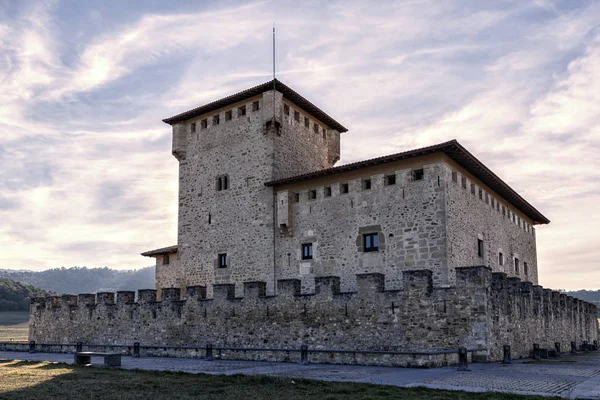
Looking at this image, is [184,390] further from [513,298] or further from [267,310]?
[513,298]

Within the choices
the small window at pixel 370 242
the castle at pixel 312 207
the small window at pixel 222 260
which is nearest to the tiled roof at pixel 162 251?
the castle at pixel 312 207

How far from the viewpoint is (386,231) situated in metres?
27.2

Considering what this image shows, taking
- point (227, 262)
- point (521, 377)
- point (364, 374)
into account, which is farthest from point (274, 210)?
point (521, 377)

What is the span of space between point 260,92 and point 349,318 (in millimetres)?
14131

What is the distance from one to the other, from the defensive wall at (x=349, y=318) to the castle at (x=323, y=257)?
0.06 metres

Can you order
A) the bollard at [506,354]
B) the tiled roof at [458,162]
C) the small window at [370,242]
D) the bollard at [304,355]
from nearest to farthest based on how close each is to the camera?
the bollard at [506,354] < the bollard at [304,355] < the tiled roof at [458,162] < the small window at [370,242]

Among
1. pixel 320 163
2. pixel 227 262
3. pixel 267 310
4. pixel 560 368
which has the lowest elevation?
pixel 560 368

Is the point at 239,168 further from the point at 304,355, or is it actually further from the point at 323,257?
the point at 304,355

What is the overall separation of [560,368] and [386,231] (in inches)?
396

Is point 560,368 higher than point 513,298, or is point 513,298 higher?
point 513,298

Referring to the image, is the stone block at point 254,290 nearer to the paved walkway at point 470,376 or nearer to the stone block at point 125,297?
the paved walkway at point 470,376

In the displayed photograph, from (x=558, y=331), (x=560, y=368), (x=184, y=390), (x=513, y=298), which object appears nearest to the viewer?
(x=184, y=390)

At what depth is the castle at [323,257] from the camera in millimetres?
22062

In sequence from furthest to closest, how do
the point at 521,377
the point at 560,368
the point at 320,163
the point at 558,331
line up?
the point at 320,163 → the point at 558,331 → the point at 560,368 → the point at 521,377
